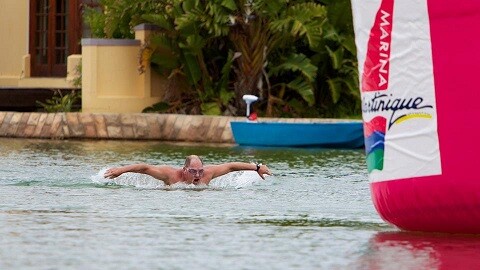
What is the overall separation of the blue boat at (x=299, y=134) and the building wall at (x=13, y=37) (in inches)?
388

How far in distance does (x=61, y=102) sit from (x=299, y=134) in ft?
20.4

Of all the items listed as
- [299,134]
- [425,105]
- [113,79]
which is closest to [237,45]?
[113,79]

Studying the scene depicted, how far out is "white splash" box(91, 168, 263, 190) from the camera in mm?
16984

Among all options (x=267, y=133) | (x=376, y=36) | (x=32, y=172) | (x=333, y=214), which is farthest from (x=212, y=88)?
(x=376, y=36)

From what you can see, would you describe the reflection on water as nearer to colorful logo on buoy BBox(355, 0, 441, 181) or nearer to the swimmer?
colorful logo on buoy BBox(355, 0, 441, 181)

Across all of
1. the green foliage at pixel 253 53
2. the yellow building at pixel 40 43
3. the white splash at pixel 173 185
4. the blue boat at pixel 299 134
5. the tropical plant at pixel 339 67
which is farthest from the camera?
the yellow building at pixel 40 43

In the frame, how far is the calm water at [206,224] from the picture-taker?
9.76 m

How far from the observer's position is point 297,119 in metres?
28.2

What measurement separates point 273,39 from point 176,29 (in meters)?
1.83

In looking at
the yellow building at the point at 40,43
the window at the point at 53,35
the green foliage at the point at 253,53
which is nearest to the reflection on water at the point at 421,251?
the green foliage at the point at 253,53

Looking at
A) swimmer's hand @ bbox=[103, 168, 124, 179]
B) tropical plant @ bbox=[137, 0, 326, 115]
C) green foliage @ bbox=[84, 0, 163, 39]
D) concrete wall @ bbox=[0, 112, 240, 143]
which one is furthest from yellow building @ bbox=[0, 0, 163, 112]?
swimmer's hand @ bbox=[103, 168, 124, 179]

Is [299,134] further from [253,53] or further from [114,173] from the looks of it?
[114,173]

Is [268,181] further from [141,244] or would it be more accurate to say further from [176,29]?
[176,29]

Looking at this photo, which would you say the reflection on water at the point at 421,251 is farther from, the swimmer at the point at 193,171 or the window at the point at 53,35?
the window at the point at 53,35
